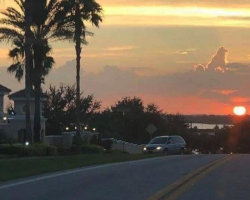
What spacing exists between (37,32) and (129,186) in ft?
86.5

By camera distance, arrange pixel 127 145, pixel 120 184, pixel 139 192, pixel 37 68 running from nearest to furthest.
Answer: pixel 139 192, pixel 120 184, pixel 37 68, pixel 127 145

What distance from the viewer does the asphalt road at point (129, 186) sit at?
1523 centimetres

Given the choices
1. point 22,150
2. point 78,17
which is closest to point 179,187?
point 22,150

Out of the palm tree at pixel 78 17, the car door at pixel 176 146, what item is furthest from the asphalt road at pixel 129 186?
the car door at pixel 176 146

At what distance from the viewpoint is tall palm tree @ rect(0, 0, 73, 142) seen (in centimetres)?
4100

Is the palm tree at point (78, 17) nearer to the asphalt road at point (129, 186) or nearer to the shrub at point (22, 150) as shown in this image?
the shrub at point (22, 150)

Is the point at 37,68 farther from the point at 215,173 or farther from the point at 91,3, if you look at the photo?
the point at 215,173

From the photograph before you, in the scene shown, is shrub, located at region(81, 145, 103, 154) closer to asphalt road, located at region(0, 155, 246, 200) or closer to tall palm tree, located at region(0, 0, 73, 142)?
tall palm tree, located at region(0, 0, 73, 142)

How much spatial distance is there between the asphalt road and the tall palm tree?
63.9 feet

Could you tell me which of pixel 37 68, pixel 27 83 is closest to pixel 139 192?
pixel 27 83

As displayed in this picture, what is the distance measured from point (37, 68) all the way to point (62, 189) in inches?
1043

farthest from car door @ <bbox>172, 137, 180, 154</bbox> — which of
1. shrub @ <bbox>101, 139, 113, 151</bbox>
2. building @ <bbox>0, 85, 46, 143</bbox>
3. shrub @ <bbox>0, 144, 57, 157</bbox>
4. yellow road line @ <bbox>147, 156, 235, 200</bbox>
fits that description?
yellow road line @ <bbox>147, 156, 235, 200</bbox>

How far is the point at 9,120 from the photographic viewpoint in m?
53.9

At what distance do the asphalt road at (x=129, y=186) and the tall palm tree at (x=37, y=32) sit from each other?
19482 mm
